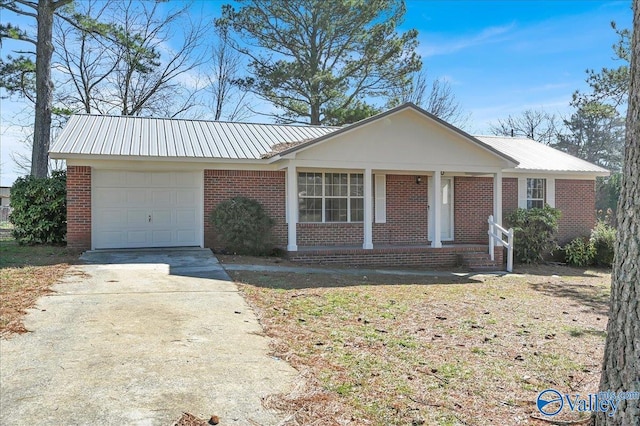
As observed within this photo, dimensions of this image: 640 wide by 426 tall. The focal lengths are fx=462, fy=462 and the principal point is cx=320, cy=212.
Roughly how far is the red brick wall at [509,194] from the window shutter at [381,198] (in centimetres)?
429

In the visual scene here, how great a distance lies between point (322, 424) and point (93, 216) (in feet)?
35.9

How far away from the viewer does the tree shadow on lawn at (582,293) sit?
8.34 m

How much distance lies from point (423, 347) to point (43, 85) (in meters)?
17.8

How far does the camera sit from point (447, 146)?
43.0 ft

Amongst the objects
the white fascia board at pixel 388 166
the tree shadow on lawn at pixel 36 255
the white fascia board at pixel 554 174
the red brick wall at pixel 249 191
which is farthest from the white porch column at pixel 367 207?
the tree shadow on lawn at pixel 36 255

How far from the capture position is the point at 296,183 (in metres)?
13.1

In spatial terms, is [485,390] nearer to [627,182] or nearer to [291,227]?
[627,182]

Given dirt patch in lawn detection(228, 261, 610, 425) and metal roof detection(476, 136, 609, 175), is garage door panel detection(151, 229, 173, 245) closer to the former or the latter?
dirt patch in lawn detection(228, 261, 610, 425)

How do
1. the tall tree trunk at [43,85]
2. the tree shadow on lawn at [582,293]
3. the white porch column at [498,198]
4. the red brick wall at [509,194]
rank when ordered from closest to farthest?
the tree shadow on lawn at [582,293] < the white porch column at [498,198] < the red brick wall at [509,194] < the tall tree trunk at [43,85]

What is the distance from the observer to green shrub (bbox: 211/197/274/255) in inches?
472

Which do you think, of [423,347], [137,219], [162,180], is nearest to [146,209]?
[137,219]

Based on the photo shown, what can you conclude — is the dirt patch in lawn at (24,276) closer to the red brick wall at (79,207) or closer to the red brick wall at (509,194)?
the red brick wall at (79,207)

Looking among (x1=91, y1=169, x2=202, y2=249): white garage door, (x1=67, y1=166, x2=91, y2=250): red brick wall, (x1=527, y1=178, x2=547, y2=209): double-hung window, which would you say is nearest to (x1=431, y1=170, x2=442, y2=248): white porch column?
(x1=527, y1=178, x2=547, y2=209): double-hung window

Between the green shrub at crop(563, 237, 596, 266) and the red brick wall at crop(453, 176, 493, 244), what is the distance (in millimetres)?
2813
